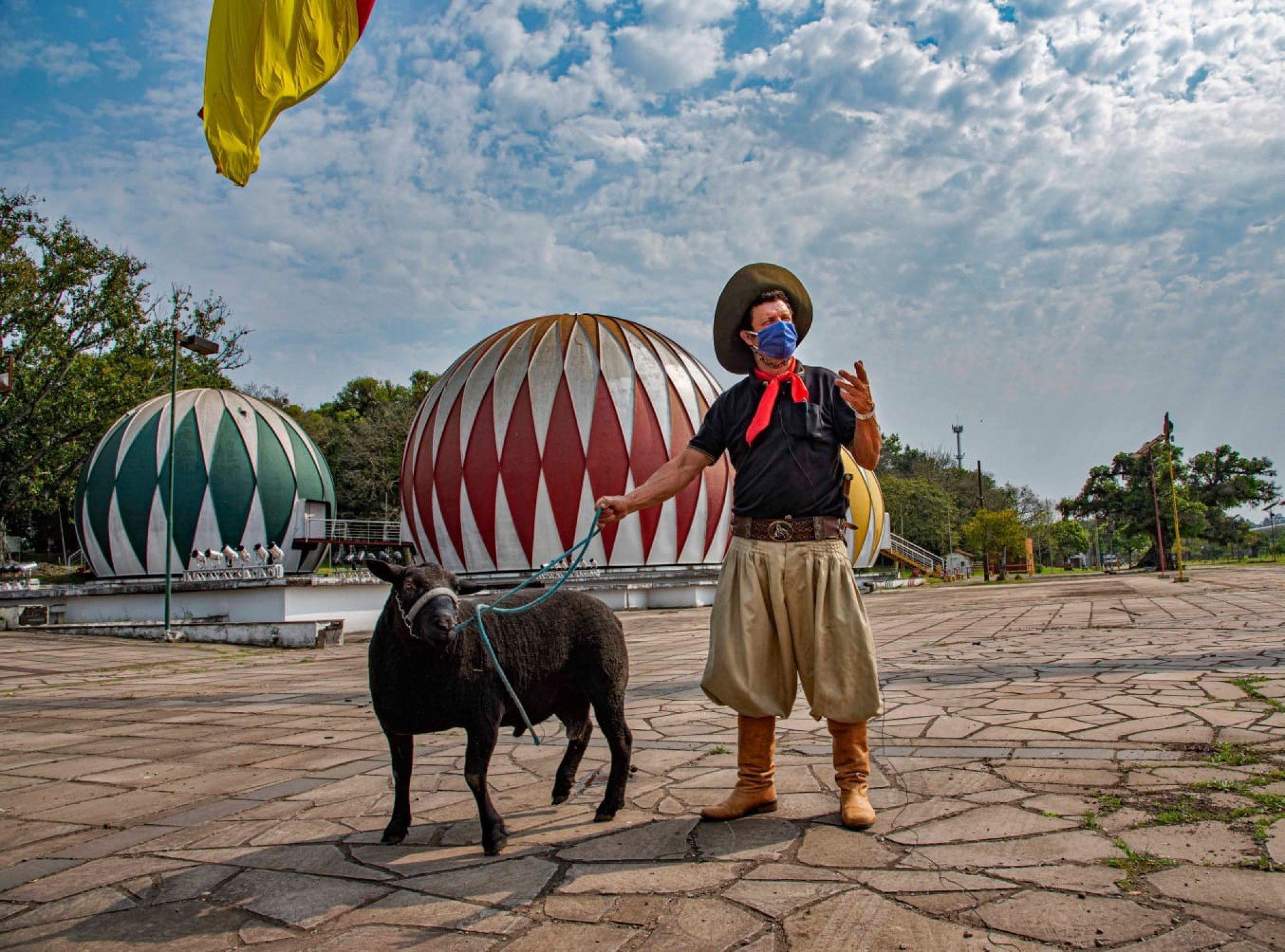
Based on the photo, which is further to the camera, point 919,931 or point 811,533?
point 811,533

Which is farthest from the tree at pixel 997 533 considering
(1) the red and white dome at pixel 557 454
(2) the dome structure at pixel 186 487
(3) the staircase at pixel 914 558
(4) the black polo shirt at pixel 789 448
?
(4) the black polo shirt at pixel 789 448

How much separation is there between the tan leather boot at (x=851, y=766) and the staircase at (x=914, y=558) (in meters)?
36.6

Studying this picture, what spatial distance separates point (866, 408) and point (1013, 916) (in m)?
1.63

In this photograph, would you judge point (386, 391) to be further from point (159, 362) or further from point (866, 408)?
point (866, 408)

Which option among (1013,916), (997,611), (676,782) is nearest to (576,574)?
(997,611)

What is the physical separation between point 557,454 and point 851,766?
58.0ft

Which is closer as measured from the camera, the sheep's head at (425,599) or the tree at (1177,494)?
the sheep's head at (425,599)

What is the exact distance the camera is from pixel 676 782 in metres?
3.28

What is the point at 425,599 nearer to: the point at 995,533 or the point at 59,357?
the point at 59,357

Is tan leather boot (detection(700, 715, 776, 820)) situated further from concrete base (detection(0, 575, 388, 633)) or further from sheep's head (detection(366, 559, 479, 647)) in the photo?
concrete base (detection(0, 575, 388, 633))

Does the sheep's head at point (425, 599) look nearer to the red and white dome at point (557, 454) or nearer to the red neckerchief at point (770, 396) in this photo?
the red neckerchief at point (770, 396)

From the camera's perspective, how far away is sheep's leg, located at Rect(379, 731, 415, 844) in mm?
2668

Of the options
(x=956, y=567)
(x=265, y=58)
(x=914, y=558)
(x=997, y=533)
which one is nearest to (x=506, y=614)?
(x=265, y=58)

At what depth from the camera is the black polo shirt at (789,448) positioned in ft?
9.55
